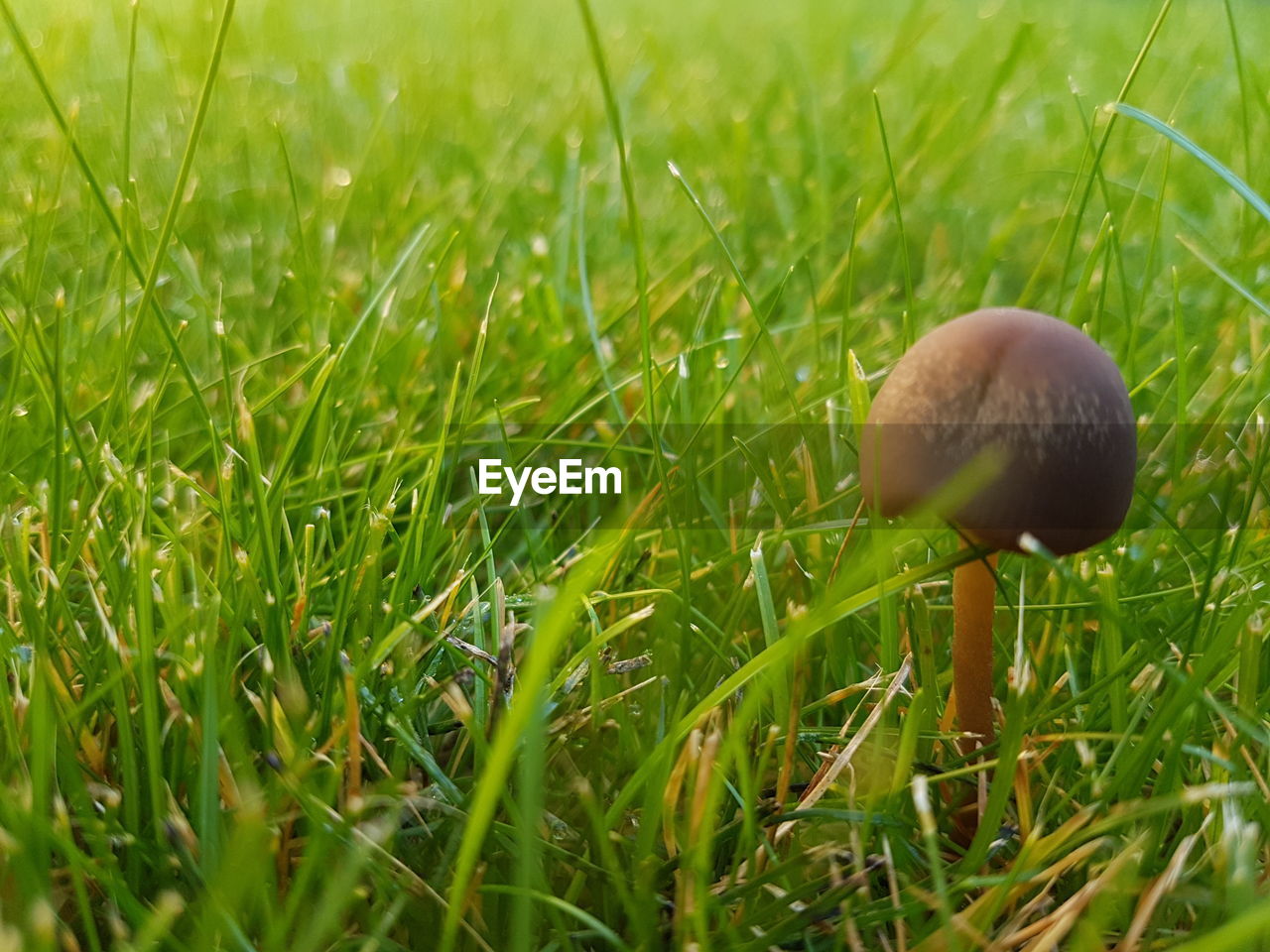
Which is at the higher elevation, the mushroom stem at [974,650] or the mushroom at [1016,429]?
the mushroom at [1016,429]

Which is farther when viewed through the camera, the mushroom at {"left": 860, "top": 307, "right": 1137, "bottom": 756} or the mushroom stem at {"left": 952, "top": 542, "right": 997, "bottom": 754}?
the mushroom stem at {"left": 952, "top": 542, "right": 997, "bottom": 754}

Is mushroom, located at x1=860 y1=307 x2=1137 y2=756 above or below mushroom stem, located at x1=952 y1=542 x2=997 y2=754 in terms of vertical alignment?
above

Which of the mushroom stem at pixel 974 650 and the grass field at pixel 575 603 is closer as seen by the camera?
the grass field at pixel 575 603

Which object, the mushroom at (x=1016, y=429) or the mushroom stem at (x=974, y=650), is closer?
the mushroom at (x=1016, y=429)

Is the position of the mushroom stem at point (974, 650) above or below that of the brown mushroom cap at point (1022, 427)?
below

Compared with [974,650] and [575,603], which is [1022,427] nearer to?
[974,650]

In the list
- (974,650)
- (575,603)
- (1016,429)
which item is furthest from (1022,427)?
(575,603)

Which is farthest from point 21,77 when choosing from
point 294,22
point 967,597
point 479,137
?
point 967,597
